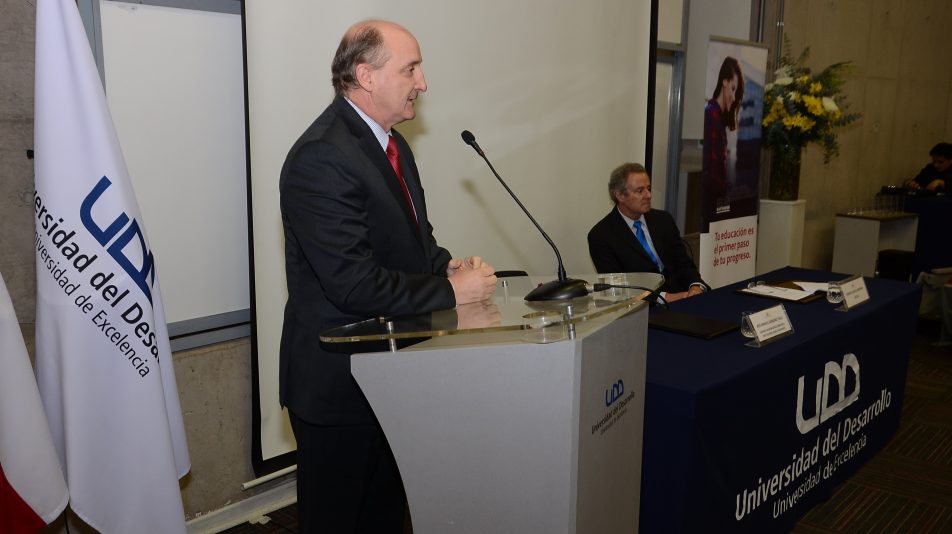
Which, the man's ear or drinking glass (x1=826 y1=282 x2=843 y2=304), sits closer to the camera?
the man's ear

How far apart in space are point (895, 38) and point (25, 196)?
7889 millimetres

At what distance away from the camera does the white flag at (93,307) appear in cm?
181

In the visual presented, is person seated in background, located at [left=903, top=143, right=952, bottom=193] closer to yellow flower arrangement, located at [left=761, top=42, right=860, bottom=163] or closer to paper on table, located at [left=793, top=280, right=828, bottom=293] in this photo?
yellow flower arrangement, located at [left=761, top=42, right=860, bottom=163]

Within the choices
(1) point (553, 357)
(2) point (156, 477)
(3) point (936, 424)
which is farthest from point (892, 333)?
(2) point (156, 477)

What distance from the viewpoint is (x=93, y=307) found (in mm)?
1873

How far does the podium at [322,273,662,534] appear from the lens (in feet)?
4.28

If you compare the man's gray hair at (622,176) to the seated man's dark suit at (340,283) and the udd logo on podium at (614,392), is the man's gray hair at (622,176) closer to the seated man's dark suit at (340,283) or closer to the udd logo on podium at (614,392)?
the seated man's dark suit at (340,283)

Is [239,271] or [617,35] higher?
[617,35]

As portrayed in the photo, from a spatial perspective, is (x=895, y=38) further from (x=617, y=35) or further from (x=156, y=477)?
(x=156, y=477)

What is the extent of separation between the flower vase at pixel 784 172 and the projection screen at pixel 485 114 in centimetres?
168

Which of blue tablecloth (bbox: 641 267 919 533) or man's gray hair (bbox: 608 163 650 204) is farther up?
man's gray hair (bbox: 608 163 650 204)

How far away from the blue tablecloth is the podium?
65 cm

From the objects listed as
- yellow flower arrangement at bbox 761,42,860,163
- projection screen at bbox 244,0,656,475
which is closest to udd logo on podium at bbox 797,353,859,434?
projection screen at bbox 244,0,656,475

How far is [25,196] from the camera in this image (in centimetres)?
213
